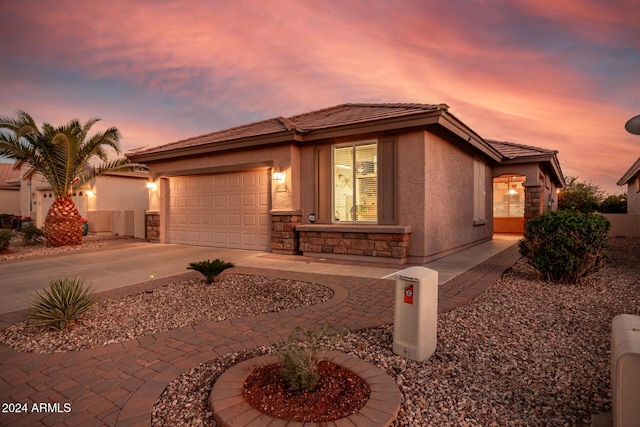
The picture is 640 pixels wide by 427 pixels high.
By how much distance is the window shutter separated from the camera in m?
8.09

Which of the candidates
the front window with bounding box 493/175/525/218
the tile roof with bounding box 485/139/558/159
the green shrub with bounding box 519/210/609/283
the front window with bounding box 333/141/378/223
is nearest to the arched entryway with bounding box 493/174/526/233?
the front window with bounding box 493/175/525/218

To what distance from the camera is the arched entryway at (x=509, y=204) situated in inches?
700

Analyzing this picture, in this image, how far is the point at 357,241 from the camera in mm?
8203

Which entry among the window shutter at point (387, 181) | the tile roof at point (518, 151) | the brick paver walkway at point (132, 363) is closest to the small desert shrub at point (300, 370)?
the brick paver walkway at point (132, 363)

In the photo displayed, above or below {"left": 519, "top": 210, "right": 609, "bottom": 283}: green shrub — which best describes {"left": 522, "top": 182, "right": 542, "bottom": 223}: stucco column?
above

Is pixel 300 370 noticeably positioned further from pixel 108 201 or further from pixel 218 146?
pixel 108 201

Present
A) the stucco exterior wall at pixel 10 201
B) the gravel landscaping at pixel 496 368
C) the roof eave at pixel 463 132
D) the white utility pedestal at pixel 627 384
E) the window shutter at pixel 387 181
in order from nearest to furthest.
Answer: the white utility pedestal at pixel 627 384 → the gravel landscaping at pixel 496 368 → the roof eave at pixel 463 132 → the window shutter at pixel 387 181 → the stucco exterior wall at pixel 10 201

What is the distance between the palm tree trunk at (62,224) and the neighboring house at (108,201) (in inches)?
115

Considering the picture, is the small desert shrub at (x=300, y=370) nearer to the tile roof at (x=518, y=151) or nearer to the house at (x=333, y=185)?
the house at (x=333, y=185)

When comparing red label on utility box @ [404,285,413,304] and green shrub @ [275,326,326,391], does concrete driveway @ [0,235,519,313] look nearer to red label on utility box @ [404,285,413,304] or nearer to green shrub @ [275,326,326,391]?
red label on utility box @ [404,285,413,304]

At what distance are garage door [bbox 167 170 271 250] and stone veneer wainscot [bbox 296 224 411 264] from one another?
167 cm

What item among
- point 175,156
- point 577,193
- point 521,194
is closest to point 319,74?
point 175,156

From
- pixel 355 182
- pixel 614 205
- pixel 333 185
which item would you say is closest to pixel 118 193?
pixel 333 185

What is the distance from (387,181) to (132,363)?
6517mm
